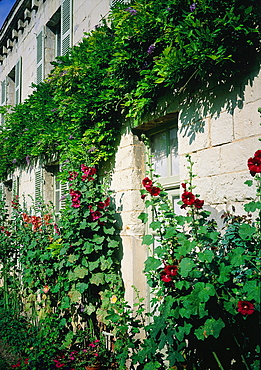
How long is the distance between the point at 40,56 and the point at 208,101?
518 centimetres

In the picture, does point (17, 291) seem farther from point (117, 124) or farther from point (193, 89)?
point (193, 89)

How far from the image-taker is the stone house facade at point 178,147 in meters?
2.54

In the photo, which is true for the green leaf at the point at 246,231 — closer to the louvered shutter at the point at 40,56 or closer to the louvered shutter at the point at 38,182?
the louvered shutter at the point at 38,182

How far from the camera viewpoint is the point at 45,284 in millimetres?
4480

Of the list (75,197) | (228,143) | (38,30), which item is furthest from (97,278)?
(38,30)

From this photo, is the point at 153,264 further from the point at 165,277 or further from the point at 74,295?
the point at 74,295

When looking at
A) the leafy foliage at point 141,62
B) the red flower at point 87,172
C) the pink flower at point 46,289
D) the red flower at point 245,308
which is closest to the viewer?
the red flower at point 245,308

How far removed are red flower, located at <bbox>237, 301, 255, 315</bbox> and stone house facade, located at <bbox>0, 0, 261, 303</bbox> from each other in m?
0.76

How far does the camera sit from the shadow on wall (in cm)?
255

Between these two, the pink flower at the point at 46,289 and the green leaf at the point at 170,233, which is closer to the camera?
the green leaf at the point at 170,233

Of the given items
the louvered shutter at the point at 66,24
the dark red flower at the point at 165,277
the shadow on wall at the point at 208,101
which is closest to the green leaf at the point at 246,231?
the dark red flower at the point at 165,277

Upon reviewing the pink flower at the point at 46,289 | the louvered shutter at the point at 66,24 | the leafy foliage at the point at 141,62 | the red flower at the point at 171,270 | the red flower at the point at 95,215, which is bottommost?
the pink flower at the point at 46,289

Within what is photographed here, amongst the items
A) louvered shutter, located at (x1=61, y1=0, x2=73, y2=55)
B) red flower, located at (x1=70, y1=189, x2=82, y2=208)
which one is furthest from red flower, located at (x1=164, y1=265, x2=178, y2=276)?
louvered shutter, located at (x1=61, y1=0, x2=73, y2=55)

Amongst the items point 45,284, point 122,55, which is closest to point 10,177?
point 45,284
